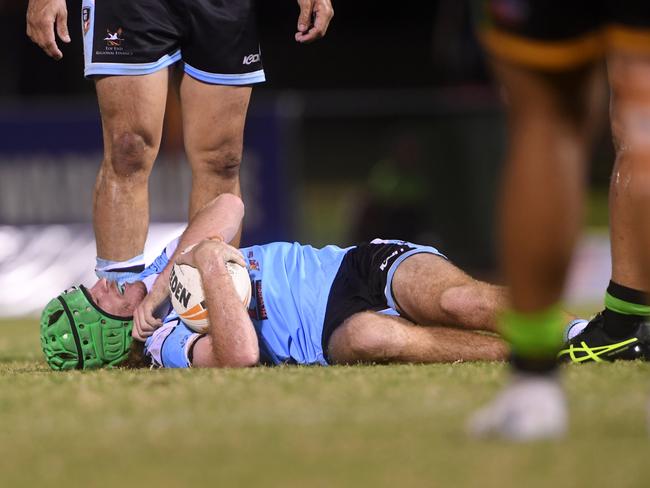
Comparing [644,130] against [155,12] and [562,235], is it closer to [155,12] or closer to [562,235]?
[562,235]

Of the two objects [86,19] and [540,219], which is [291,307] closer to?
[86,19]

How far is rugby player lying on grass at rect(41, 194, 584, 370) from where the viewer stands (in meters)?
4.36

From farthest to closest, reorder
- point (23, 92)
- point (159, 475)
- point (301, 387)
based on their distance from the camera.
Answer: point (23, 92)
point (301, 387)
point (159, 475)

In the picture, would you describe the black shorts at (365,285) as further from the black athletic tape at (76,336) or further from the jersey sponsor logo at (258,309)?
the black athletic tape at (76,336)

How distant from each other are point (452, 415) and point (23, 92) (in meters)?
18.0

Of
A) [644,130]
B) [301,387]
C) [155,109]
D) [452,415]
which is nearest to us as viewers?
[644,130]

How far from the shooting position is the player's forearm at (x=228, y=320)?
14.1ft

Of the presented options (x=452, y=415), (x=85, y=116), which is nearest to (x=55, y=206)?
(x=85, y=116)

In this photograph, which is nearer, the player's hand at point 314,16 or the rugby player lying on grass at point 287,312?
the rugby player lying on grass at point 287,312

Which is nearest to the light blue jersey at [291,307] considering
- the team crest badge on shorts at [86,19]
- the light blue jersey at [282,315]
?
the light blue jersey at [282,315]

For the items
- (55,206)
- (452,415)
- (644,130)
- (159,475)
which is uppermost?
(644,130)

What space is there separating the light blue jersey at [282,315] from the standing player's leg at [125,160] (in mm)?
576

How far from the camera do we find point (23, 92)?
786 inches

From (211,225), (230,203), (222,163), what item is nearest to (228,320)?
(211,225)
